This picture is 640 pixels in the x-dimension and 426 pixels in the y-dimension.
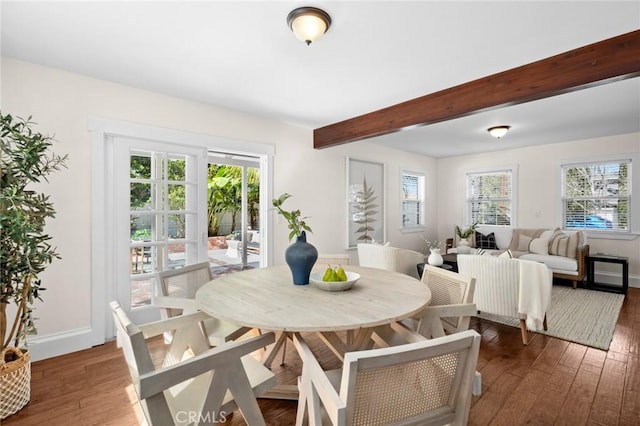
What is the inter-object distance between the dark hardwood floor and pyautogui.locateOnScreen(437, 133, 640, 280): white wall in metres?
2.84

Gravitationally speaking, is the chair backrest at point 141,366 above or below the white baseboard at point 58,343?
above

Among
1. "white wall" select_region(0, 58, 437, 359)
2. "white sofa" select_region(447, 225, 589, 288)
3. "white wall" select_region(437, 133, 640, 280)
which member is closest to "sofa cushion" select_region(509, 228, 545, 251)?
"white sofa" select_region(447, 225, 589, 288)

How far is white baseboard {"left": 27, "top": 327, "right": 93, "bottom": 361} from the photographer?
2467mm

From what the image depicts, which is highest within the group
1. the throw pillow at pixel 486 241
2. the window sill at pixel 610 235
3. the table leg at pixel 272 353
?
the window sill at pixel 610 235

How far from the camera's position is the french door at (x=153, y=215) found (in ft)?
9.62

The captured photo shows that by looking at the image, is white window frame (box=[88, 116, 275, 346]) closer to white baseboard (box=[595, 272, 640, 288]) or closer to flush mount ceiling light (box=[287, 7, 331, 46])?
flush mount ceiling light (box=[287, 7, 331, 46])

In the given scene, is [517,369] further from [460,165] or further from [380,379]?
[460,165]

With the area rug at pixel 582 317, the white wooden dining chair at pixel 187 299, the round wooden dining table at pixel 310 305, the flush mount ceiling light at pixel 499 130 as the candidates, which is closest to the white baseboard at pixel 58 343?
the white wooden dining chair at pixel 187 299

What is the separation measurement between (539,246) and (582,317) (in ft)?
6.16

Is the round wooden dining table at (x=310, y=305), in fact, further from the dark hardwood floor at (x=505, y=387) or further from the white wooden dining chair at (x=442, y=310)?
the dark hardwood floor at (x=505, y=387)

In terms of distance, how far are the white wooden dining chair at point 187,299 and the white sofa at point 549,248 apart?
4427 millimetres

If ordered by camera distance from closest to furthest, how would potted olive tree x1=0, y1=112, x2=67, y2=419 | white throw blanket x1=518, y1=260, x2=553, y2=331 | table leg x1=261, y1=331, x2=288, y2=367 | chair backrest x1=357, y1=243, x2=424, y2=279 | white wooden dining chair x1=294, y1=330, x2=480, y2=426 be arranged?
white wooden dining chair x1=294, y1=330, x2=480, y2=426, potted olive tree x1=0, y1=112, x2=67, y2=419, table leg x1=261, y1=331, x2=288, y2=367, white throw blanket x1=518, y1=260, x2=553, y2=331, chair backrest x1=357, y1=243, x2=424, y2=279

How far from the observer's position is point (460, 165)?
6668 millimetres

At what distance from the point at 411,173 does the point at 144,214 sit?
5.02m
